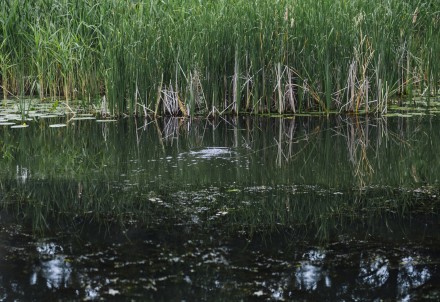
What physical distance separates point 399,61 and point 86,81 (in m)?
3.26

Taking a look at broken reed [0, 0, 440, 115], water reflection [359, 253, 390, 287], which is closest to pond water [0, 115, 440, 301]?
water reflection [359, 253, 390, 287]

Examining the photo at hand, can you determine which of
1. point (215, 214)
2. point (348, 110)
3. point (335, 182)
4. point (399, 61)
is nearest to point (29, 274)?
point (215, 214)

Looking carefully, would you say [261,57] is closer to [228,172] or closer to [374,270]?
[228,172]

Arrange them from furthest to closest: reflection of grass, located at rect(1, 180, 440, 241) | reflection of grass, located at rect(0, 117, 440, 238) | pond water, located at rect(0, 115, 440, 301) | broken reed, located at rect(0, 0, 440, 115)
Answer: broken reed, located at rect(0, 0, 440, 115), reflection of grass, located at rect(0, 117, 440, 238), reflection of grass, located at rect(1, 180, 440, 241), pond water, located at rect(0, 115, 440, 301)

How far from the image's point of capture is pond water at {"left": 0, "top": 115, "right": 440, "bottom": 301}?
91.2 inches

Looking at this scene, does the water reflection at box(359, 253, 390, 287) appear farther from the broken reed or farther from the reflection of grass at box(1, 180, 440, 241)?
the broken reed

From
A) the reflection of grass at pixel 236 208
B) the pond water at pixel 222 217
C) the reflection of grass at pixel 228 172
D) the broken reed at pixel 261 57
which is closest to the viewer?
the pond water at pixel 222 217

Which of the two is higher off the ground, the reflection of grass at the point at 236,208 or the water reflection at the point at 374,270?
the reflection of grass at the point at 236,208

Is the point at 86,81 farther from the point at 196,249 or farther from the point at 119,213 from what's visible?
the point at 196,249

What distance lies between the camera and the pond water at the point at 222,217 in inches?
91.2

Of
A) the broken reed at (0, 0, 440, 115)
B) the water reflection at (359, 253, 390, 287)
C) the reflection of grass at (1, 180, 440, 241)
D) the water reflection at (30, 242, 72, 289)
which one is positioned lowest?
the water reflection at (359, 253, 390, 287)

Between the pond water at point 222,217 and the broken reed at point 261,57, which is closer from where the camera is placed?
the pond water at point 222,217

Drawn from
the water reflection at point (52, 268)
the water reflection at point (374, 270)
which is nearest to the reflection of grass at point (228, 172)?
the water reflection at point (374, 270)

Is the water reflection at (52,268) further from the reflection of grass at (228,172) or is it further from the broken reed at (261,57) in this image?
the broken reed at (261,57)
